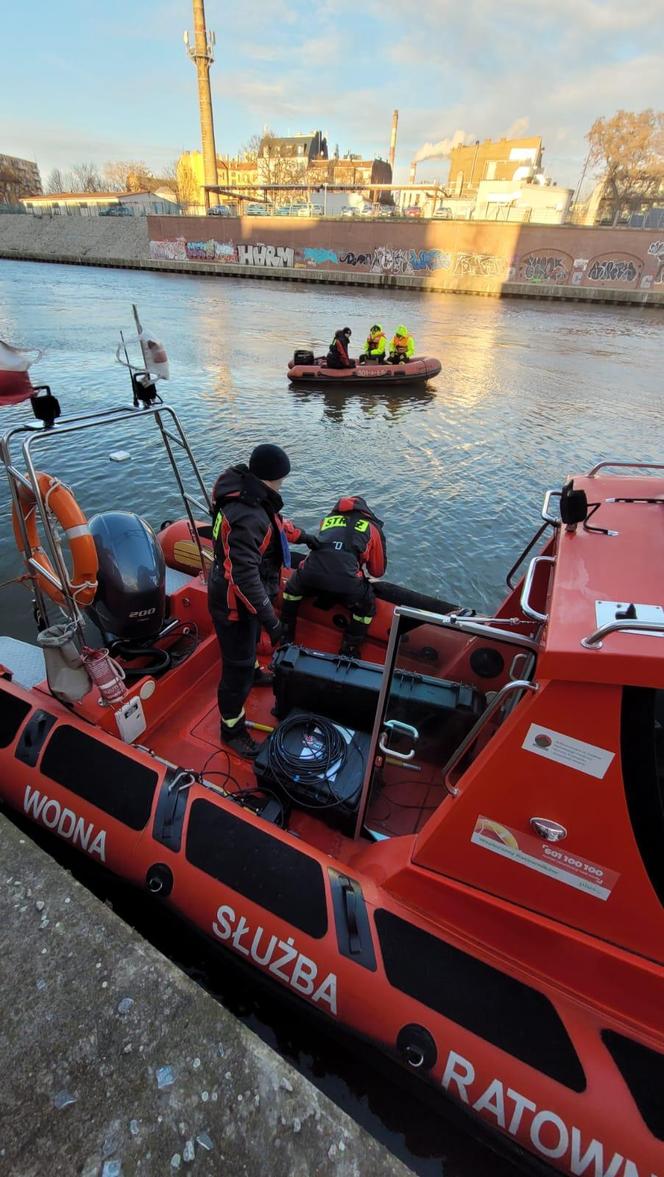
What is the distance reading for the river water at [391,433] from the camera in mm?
2771

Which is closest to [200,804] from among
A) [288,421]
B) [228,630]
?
[228,630]

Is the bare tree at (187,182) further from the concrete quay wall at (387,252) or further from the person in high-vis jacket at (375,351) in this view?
the person in high-vis jacket at (375,351)

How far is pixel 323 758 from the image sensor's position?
2.86m

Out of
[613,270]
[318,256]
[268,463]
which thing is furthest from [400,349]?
[318,256]

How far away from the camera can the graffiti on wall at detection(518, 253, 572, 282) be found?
3659 cm

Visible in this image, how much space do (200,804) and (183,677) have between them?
3.64 ft

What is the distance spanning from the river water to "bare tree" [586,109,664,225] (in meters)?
33.7

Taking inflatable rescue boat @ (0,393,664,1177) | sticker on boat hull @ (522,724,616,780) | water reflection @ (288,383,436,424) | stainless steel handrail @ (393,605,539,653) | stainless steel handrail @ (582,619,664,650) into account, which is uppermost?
stainless steel handrail @ (582,619,664,650)

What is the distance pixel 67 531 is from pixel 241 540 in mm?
1138

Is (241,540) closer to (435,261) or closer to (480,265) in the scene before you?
(480,265)

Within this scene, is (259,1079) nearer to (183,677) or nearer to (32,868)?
(32,868)

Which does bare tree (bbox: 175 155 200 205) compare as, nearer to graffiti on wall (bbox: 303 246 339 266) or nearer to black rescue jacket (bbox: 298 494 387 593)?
graffiti on wall (bbox: 303 246 339 266)

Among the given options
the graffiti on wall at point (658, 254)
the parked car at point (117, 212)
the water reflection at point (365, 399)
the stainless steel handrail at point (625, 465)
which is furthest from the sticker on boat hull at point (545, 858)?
the parked car at point (117, 212)

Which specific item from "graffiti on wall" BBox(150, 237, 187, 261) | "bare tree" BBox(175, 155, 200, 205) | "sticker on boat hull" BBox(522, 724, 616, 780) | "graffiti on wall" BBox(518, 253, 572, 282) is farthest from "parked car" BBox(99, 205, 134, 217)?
"sticker on boat hull" BBox(522, 724, 616, 780)
